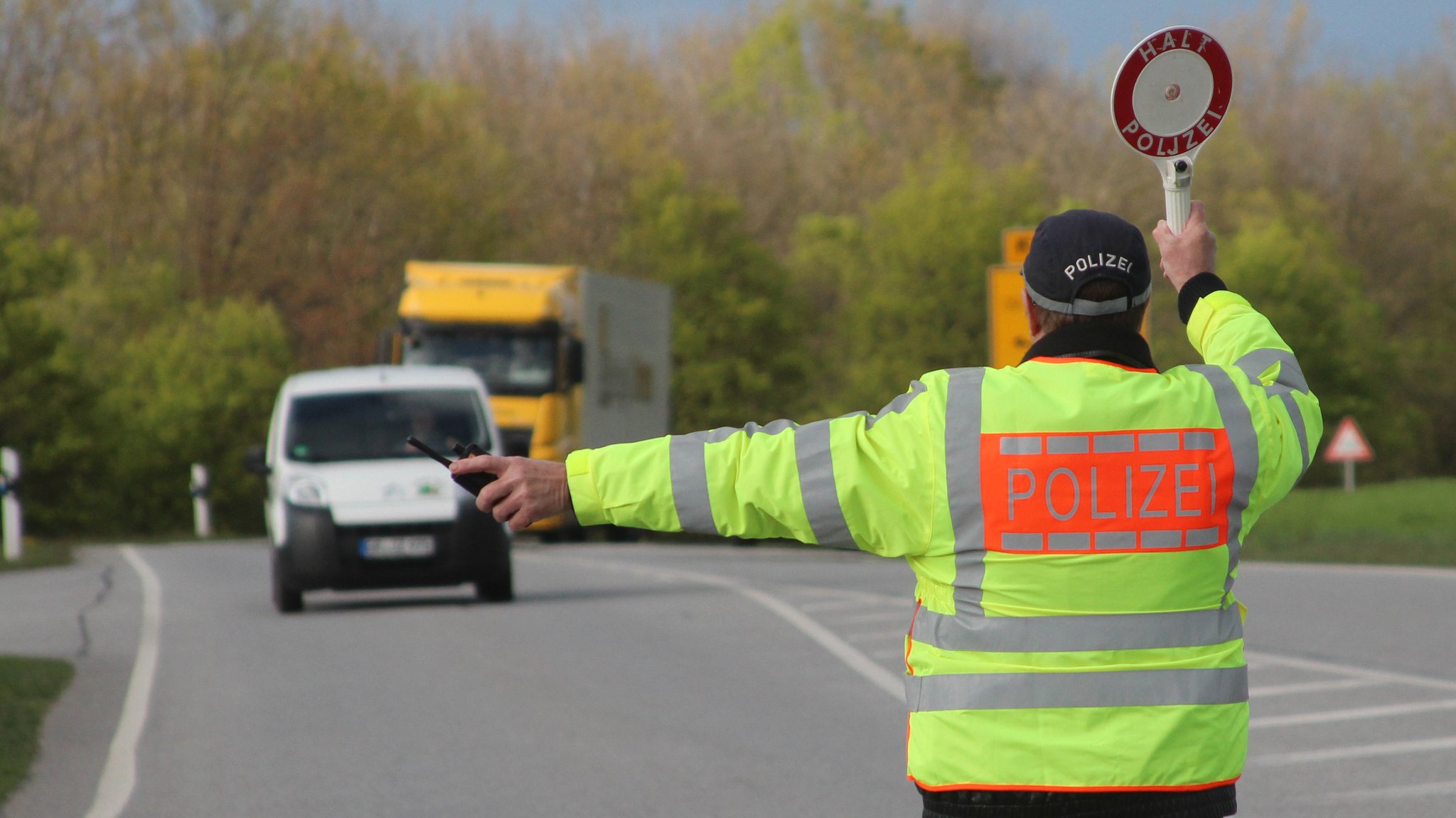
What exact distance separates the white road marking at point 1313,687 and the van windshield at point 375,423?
24.7ft

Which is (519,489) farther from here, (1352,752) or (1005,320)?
(1005,320)

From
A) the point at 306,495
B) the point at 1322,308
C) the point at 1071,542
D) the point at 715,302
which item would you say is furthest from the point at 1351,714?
the point at 715,302

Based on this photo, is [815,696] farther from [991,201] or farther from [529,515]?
[991,201]

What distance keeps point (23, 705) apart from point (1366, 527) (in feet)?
81.7

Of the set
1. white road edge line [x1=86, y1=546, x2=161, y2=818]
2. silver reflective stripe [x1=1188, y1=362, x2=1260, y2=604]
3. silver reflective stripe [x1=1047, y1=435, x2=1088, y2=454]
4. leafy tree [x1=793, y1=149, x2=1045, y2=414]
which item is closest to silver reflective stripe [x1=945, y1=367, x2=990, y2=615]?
silver reflective stripe [x1=1047, y1=435, x2=1088, y2=454]

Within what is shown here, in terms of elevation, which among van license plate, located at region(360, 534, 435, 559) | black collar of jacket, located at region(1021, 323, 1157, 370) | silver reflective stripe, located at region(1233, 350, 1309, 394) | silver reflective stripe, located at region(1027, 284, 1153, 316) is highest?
silver reflective stripe, located at region(1027, 284, 1153, 316)

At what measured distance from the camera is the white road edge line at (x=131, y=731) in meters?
8.19

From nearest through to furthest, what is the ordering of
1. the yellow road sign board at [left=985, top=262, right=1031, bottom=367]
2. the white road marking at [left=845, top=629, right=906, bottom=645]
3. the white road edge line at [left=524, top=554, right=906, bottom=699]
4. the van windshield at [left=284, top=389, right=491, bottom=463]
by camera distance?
the white road edge line at [left=524, top=554, right=906, bottom=699]
the white road marking at [left=845, top=629, right=906, bottom=645]
the van windshield at [left=284, top=389, right=491, bottom=463]
the yellow road sign board at [left=985, top=262, right=1031, bottom=367]

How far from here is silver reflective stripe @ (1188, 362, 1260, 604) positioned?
338cm

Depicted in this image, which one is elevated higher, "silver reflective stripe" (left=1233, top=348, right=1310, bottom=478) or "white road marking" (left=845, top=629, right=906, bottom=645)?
"silver reflective stripe" (left=1233, top=348, right=1310, bottom=478)

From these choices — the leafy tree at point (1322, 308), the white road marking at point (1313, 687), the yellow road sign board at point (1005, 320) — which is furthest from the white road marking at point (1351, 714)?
the leafy tree at point (1322, 308)

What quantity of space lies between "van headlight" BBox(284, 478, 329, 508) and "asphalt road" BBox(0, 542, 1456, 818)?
910mm

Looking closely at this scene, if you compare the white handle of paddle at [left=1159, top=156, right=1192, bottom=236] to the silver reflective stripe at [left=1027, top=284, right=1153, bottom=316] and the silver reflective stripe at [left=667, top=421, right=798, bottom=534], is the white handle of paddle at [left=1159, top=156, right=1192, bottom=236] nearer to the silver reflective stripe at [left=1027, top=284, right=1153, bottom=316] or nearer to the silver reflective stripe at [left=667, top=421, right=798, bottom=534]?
the silver reflective stripe at [left=1027, top=284, right=1153, bottom=316]

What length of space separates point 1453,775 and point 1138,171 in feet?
176
